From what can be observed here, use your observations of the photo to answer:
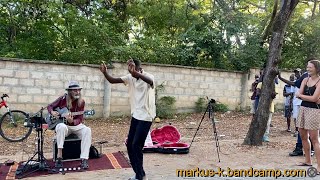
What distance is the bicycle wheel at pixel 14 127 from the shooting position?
8.70m

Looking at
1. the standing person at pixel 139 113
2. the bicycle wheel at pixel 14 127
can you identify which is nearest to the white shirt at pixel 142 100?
the standing person at pixel 139 113

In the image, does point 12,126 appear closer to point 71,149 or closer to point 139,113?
point 71,149

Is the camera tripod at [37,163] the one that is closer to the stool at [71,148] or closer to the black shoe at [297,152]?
the stool at [71,148]

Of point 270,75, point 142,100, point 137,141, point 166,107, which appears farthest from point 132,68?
point 166,107

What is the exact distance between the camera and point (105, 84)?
37.8ft

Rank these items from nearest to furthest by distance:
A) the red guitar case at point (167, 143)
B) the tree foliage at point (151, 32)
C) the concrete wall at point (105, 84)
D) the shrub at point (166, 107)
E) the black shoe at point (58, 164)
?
the black shoe at point (58, 164)
the red guitar case at point (167, 143)
the concrete wall at point (105, 84)
the shrub at point (166, 107)
the tree foliage at point (151, 32)

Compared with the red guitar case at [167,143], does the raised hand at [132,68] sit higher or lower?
higher

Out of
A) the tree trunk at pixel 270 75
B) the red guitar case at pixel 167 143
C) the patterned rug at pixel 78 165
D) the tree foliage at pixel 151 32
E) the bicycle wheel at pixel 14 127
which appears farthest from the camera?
the tree foliage at pixel 151 32

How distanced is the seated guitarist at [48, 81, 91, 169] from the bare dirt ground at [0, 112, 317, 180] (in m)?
0.50

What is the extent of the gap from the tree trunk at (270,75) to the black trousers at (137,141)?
11.4 feet

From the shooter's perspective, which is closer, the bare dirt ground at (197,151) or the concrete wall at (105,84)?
the bare dirt ground at (197,151)

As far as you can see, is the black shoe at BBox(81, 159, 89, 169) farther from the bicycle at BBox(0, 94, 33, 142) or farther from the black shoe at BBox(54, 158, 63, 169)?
the bicycle at BBox(0, 94, 33, 142)

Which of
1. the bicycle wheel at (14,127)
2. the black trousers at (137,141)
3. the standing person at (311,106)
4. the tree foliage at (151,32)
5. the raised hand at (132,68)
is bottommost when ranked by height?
the bicycle wheel at (14,127)

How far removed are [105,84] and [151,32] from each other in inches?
197
